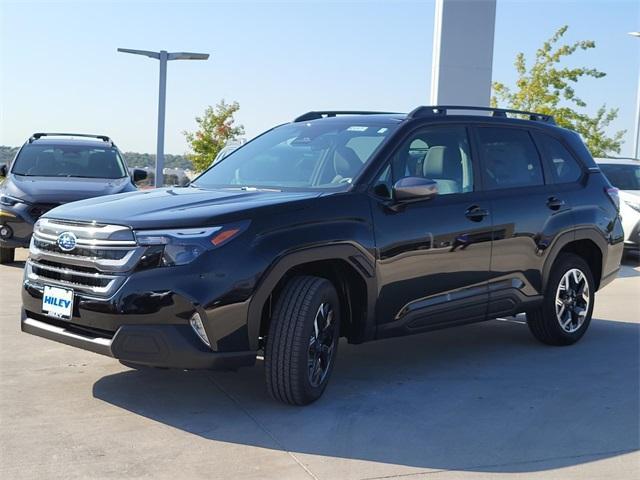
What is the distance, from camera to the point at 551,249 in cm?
647

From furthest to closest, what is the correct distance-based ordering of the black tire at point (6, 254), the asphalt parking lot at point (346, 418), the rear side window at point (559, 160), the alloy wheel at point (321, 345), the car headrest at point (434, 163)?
1. the black tire at point (6, 254)
2. the rear side window at point (559, 160)
3. the car headrest at point (434, 163)
4. the alloy wheel at point (321, 345)
5. the asphalt parking lot at point (346, 418)

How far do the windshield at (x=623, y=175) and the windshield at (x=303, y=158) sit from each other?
9280 mm

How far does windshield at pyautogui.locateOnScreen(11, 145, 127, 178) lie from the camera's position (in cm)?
1139

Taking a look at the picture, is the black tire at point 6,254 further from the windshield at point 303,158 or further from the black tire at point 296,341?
the black tire at point 296,341

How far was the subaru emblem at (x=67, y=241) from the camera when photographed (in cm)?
472

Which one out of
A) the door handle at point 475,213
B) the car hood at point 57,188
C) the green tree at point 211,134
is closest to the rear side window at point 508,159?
the door handle at point 475,213

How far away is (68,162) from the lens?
11.6 meters

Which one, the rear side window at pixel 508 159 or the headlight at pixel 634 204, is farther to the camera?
the headlight at pixel 634 204

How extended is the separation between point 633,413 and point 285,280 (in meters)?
2.22

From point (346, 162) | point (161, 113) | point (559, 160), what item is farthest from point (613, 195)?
point (161, 113)

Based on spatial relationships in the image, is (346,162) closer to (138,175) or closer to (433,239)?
(433,239)

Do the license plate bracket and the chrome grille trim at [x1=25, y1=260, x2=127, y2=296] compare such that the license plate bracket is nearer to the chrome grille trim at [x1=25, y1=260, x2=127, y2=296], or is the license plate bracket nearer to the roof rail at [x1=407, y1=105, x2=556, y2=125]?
the chrome grille trim at [x1=25, y1=260, x2=127, y2=296]

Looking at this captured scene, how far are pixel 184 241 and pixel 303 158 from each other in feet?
4.97

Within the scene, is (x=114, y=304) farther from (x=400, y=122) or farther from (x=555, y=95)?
(x=555, y=95)
